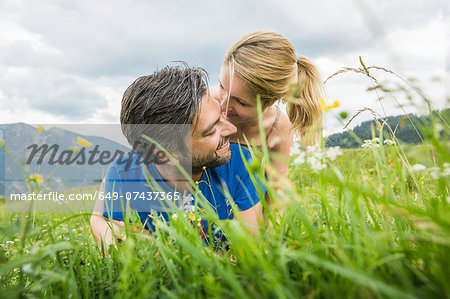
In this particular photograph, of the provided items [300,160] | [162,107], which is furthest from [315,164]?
[162,107]

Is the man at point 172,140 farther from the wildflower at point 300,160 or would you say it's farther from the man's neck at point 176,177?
the wildflower at point 300,160

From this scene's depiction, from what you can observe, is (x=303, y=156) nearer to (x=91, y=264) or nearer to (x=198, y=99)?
(x=91, y=264)

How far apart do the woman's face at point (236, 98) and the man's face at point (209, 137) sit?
60 cm

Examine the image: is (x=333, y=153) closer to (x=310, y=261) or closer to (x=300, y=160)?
(x=300, y=160)

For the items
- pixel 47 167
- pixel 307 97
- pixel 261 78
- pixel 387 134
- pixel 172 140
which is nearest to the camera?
pixel 387 134

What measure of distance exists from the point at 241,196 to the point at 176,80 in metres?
1.46

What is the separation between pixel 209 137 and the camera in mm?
2949

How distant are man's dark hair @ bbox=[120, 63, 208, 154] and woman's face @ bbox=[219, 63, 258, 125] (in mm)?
595

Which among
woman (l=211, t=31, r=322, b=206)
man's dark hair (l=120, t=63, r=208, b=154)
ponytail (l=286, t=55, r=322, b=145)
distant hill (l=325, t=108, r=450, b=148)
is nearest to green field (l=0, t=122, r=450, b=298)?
distant hill (l=325, t=108, r=450, b=148)

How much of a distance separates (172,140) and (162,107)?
0.35 metres

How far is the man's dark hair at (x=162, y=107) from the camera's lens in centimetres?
308

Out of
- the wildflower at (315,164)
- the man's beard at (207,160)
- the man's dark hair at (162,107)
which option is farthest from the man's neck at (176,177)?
the wildflower at (315,164)

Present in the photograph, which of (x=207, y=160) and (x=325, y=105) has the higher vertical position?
(x=325, y=105)

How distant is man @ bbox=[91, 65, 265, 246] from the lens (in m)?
3.00
